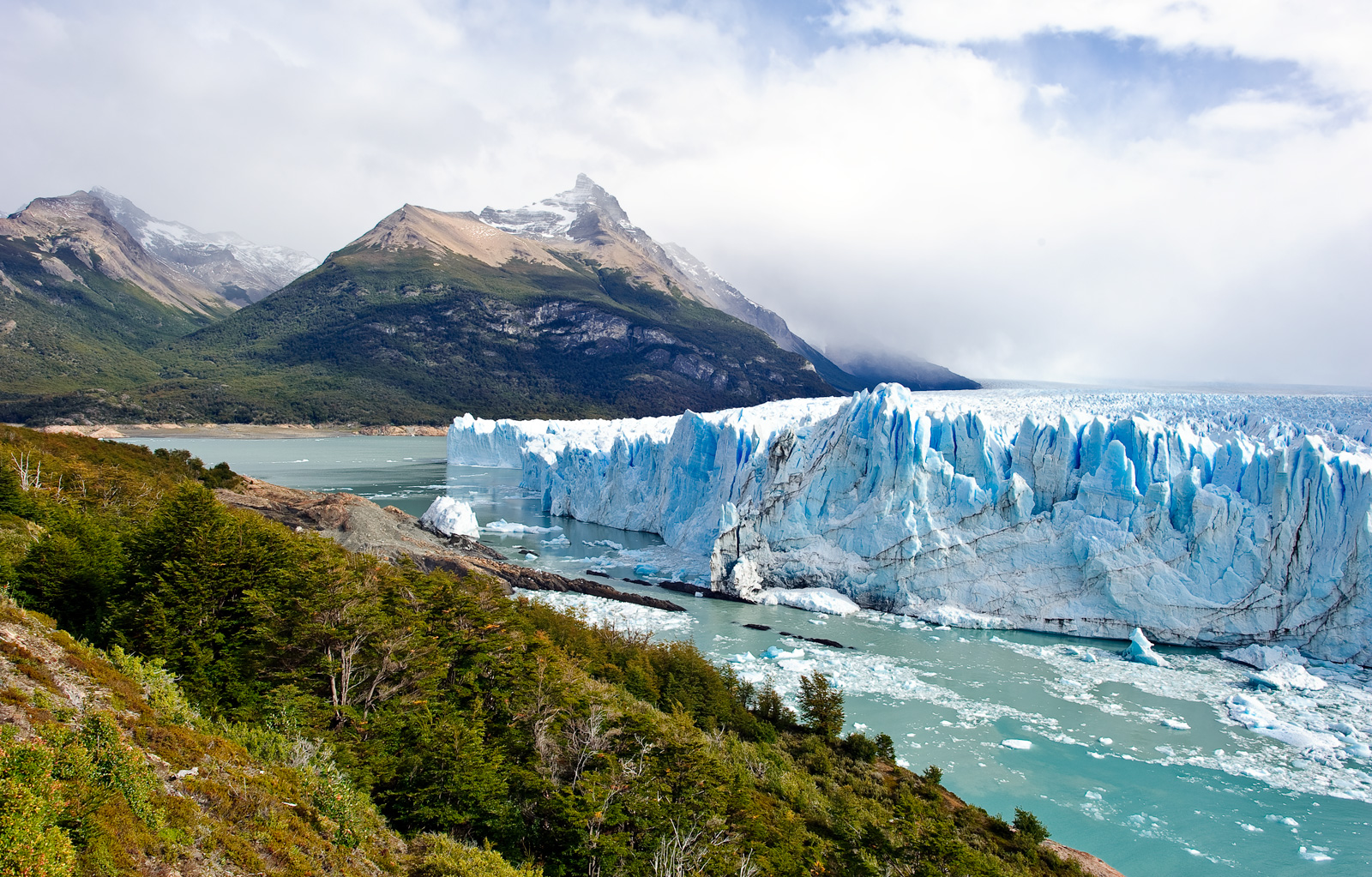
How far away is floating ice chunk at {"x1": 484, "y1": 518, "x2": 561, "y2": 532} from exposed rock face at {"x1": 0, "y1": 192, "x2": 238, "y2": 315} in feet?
477

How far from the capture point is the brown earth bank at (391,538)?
84.2ft

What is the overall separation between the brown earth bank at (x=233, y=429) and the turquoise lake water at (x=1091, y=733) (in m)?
75.6

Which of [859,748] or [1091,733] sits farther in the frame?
[1091,733]

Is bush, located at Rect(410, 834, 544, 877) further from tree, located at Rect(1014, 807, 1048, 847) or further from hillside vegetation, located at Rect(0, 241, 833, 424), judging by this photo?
hillside vegetation, located at Rect(0, 241, 833, 424)

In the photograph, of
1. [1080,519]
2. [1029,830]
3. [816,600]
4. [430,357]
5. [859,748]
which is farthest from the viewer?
[430,357]

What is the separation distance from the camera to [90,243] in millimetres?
152625

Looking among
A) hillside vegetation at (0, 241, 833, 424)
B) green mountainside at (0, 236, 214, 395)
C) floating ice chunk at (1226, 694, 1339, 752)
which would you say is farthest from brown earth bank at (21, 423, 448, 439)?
floating ice chunk at (1226, 694, 1339, 752)

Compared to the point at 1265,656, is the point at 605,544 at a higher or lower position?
lower

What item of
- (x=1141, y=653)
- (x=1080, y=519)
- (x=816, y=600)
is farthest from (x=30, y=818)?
(x=1080, y=519)

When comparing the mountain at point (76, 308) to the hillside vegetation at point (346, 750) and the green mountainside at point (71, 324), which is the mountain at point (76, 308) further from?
the hillside vegetation at point (346, 750)

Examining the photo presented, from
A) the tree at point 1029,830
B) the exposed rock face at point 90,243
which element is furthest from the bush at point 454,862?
the exposed rock face at point 90,243

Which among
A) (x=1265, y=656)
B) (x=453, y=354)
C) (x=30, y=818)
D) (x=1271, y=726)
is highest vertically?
(x=453, y=354)

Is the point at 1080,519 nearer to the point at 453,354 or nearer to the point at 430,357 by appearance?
the point at 430,357

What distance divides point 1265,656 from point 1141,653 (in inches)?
122
